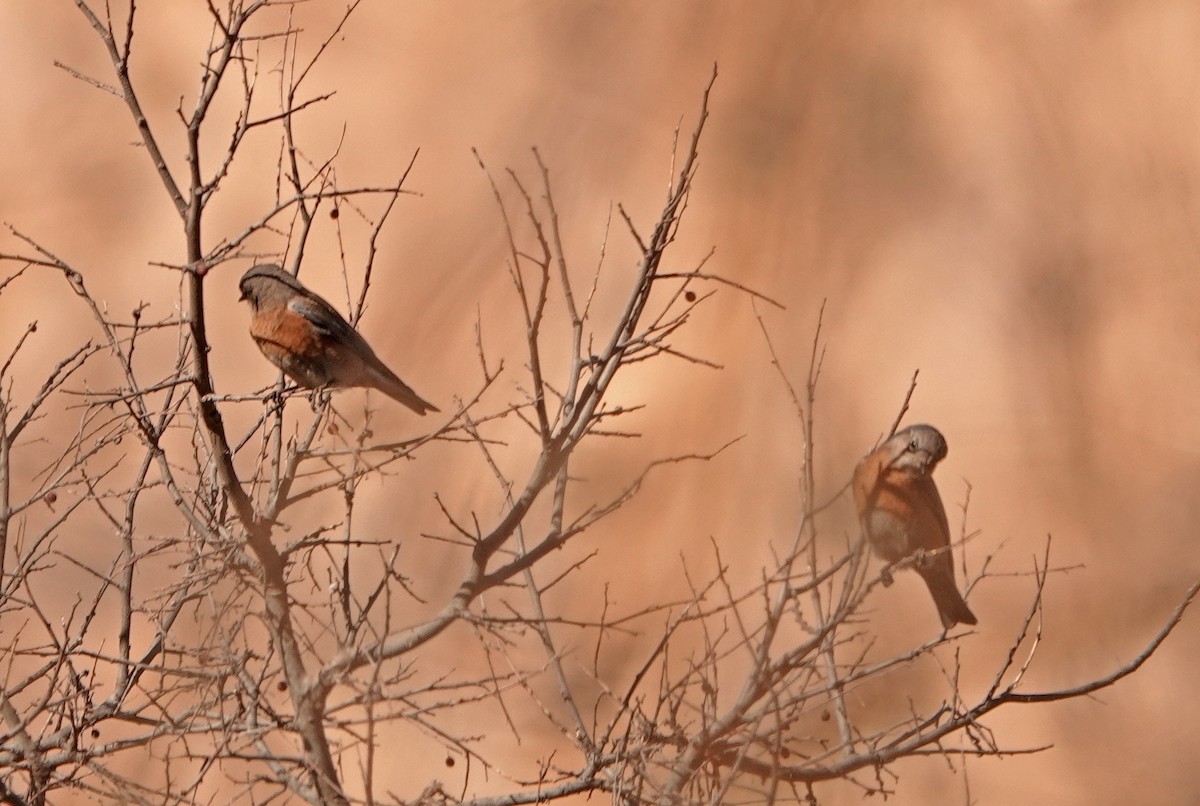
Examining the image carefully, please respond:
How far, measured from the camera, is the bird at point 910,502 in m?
6.50

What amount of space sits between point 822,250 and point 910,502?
16.7 ft

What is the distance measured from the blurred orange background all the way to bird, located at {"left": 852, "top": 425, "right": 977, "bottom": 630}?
12.0 ft

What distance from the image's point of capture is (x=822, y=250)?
11.4 m

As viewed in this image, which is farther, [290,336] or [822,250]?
[822,250]

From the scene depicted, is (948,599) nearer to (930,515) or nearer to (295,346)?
(930,515)

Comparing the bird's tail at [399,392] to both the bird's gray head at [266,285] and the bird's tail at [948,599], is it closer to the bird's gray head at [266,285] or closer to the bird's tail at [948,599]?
the bird's gray head at [266,285]

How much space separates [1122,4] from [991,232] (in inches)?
83.4

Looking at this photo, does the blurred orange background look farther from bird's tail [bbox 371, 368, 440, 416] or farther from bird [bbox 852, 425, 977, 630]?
bird's tail [bbox 371, 368, 440, 416]

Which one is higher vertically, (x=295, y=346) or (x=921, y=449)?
(x=295, y=346)

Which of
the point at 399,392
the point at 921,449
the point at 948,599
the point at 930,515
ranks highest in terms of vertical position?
the point at 399,392

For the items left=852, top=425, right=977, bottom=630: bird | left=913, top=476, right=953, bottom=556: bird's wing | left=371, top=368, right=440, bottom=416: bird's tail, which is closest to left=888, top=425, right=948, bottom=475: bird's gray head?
left=852, top=425, right=977, bottom=630: bird

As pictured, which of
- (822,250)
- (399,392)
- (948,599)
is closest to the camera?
(399,392)

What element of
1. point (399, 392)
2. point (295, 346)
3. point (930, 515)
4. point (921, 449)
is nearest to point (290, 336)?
point (295, 346)

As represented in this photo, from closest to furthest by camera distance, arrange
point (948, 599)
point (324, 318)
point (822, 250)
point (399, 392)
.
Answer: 1. point (324, 318)
2. point (399, 392)
3. point (948, 599)
4. point (822, 250)
